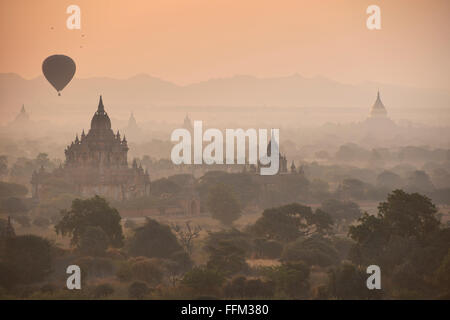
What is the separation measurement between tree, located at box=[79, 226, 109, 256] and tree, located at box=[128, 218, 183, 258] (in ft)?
7.35

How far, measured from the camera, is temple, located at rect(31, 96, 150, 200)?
83188 mm

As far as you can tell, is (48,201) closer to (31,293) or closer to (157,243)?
(157,243)

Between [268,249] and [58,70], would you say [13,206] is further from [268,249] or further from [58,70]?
[58,70]

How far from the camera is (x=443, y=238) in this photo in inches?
2028

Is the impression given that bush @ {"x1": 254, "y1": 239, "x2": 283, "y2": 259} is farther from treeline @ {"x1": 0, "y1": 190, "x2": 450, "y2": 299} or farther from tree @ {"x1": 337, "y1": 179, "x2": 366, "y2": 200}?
tree @ {"x1": 337, "y1": 179, "x2": 366, "y2": 200}

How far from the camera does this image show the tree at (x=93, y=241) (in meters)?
55.8

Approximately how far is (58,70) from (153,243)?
57558 mm

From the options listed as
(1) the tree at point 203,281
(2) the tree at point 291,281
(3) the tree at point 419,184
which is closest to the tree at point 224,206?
(2) the tree at point 291,281

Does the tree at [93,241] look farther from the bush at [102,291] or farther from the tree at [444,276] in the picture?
the tree at [444,276]

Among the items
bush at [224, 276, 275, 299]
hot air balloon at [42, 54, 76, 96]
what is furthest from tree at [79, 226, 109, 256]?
hot air balloon at [42, 54, 76, 96]

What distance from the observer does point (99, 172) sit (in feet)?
274

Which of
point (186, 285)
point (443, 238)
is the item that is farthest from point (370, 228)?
point (186, 285)

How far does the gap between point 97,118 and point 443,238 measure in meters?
45.7

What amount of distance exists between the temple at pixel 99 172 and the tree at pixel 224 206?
10.2m
